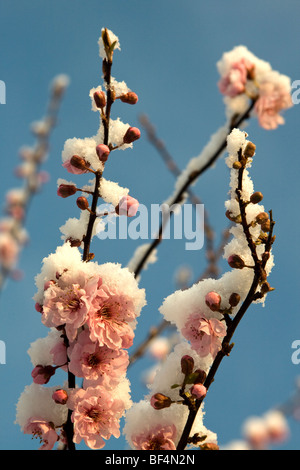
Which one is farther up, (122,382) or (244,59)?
(244,59)

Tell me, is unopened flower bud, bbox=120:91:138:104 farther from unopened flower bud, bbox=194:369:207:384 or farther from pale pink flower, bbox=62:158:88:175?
unopened flower bud, bbox=194:369:207:384

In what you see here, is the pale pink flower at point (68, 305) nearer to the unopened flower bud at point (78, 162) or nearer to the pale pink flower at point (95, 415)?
the pale pink flower at point (95, 415)

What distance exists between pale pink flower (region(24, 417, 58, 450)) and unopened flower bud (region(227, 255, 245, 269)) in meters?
0.75

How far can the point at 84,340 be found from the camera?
1333 mm

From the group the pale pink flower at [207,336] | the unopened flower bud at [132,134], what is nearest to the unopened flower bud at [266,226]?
the pale pink flower at [207,336]

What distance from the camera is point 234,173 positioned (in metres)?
1.48

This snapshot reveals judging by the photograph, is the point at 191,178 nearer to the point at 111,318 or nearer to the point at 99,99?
the point at 99,99

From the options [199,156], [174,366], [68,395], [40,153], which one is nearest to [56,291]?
[68,395]

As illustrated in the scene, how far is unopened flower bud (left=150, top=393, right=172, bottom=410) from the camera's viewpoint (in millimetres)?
1341

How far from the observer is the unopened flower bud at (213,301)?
1354mm

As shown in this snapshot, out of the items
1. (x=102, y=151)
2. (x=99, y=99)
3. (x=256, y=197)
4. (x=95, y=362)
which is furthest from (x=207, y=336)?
(x=99, y=99)

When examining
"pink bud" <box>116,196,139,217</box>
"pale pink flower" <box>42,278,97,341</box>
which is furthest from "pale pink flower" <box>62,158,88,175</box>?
"pale pink flower" <box>42,278,97,341</box>
